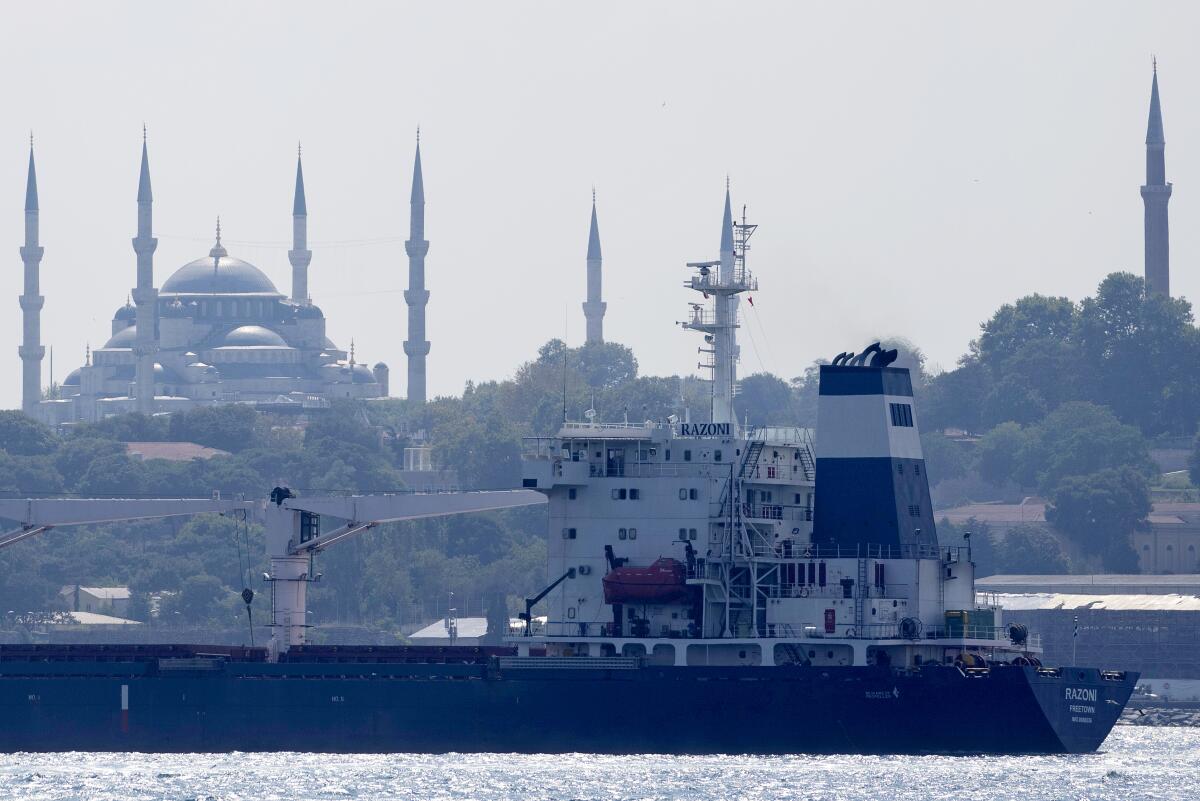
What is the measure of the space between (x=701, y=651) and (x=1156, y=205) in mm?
109637

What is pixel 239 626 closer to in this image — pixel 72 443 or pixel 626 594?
pixel 72 443

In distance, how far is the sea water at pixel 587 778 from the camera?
190ft

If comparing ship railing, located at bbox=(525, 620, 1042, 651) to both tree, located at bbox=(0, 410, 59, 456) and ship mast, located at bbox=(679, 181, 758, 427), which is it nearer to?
ship mast, located at bbox=(679, 181, 758, 427)

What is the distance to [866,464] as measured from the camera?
65625mm

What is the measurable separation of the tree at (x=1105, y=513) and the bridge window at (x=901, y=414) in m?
74.4

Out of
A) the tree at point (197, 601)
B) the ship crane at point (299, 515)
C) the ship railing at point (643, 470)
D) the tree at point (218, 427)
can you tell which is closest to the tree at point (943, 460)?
the tree at point (197, 601)

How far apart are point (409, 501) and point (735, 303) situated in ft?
28.7

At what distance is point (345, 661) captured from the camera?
6794 cm

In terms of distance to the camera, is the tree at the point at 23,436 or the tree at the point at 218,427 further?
the tree at the point at 218,427

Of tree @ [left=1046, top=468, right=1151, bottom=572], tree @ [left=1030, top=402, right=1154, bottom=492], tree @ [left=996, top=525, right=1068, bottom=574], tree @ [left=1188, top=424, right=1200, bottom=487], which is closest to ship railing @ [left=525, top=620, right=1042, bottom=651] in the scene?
tree @ [left=996, top=525, right=1068, bottom=574]

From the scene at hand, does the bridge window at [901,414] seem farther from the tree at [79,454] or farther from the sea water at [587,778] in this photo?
the tree at [79,454]

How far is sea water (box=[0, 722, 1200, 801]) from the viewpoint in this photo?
190 feet

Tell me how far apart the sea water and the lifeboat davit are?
10.8ft

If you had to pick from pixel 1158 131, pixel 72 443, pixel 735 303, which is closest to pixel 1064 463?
pixel 1158 131
